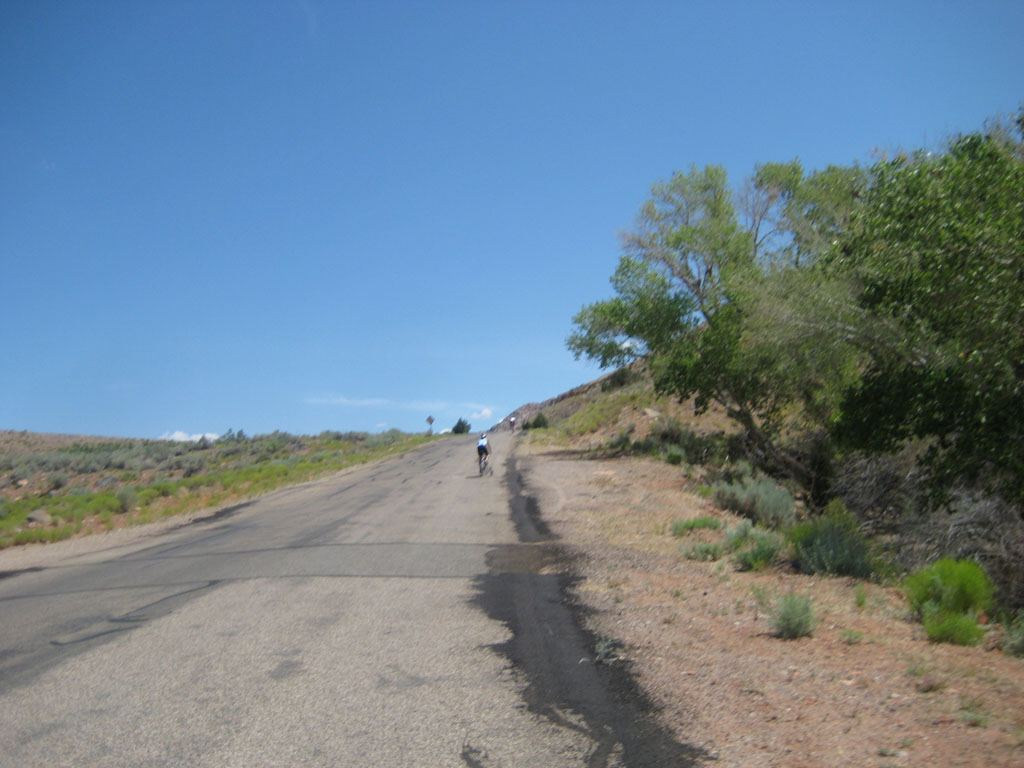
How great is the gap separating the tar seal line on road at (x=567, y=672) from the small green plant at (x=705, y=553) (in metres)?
1.90

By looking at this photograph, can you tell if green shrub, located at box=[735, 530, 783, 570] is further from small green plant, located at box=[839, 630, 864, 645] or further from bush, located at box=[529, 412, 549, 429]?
bush, located at box=[529, 412, 549, 429]

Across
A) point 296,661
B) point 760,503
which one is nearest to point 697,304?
point 760,503

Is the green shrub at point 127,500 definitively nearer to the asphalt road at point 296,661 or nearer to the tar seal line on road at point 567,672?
the asphalt road at point 296,661

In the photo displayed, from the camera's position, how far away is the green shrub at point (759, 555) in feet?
35.6

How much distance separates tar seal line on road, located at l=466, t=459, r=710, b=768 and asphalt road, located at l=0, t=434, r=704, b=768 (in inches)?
1.4

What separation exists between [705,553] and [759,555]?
3.12 feet

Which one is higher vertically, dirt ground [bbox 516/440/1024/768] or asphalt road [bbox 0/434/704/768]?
asphalt road [bbox 0/434/704/768]

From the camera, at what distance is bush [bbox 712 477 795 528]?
16.1 m

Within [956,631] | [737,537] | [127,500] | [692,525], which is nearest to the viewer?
[956,631]

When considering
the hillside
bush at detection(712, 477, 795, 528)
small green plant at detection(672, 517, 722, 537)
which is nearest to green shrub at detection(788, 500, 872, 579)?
the hillside

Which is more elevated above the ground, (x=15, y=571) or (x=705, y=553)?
(x=15, y=571)

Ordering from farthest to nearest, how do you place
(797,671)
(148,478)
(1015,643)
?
Result: (148,478)
(1015,643)
(797,671)

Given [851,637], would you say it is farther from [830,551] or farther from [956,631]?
[830,551]

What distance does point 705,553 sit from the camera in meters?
11.7
